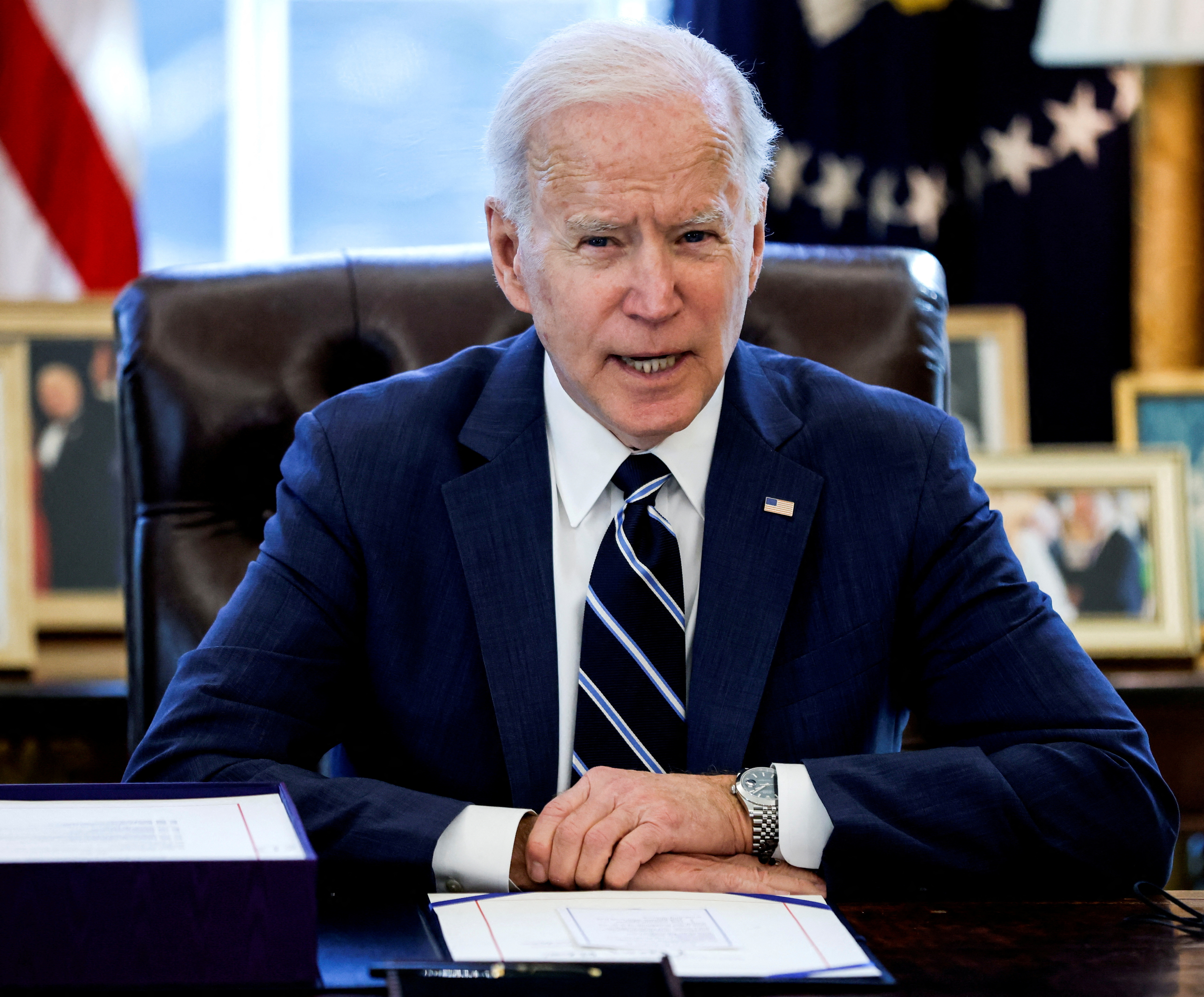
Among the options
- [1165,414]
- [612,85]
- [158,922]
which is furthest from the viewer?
[1165,414]

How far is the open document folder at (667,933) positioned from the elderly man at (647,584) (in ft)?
0.65

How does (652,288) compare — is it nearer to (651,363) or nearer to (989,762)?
(651,363)

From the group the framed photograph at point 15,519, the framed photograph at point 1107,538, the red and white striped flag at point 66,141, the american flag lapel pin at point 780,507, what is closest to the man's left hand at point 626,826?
the american flag lapel pin at point 780,507

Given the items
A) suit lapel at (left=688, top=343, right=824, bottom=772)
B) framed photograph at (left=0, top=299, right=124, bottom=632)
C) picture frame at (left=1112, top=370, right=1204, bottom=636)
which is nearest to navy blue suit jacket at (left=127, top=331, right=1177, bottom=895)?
suit lapel at (left=688, top=343, right=824, bottom=772)

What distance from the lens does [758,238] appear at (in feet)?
5.12

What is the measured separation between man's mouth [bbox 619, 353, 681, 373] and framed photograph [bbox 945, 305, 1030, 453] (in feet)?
4.27

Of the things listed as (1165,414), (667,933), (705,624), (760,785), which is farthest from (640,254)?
(1165,414)

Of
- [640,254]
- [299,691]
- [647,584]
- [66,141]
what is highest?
[66,141]

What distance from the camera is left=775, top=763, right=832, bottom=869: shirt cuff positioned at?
1.21m

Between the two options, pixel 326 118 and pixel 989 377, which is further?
pixel 326 118

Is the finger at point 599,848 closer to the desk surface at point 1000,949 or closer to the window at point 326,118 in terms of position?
the desk surface at point 1000,949

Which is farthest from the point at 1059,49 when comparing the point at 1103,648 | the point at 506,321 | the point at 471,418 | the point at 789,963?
the point at 789,963

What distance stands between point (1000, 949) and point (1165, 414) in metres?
1.85

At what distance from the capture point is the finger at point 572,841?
1.16 m
